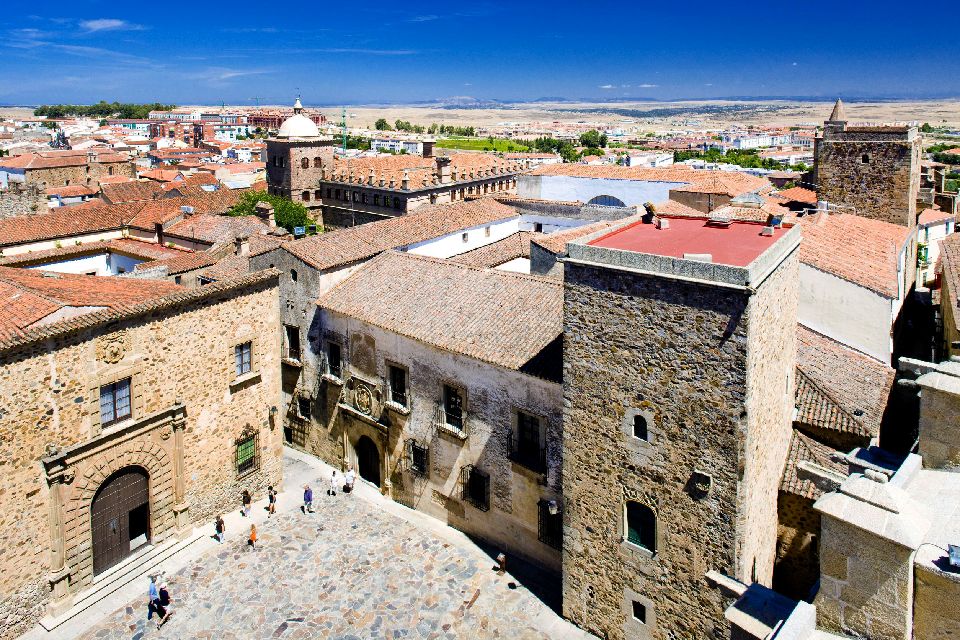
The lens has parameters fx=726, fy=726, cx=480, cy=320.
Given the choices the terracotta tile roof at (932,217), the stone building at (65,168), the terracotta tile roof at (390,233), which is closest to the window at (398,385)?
the terracotta tile roof at (390,233)

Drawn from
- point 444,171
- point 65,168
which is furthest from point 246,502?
point 65,168

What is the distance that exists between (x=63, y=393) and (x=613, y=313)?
44.6 feet

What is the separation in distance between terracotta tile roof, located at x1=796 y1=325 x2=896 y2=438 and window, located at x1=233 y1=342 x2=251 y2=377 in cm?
1628

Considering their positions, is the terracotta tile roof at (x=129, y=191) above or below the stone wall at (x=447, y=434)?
above

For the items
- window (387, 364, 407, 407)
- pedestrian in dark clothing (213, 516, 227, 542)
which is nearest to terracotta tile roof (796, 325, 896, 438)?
window (387, 364, 407, 407)

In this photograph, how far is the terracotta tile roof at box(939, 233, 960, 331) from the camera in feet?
70.0

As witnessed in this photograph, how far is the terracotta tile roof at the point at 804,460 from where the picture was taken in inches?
652

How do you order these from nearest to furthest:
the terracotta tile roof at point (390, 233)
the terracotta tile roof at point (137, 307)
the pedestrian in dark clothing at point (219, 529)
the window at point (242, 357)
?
the terracotta tile roof at point (137, 307), the pedestrian in dark clothing at point (219, 529), the window at point (242, 357), the terracotta tile roof at point (390, 233)

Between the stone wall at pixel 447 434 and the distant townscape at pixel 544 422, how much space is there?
93mm

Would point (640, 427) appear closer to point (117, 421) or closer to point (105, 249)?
point (117, 421)

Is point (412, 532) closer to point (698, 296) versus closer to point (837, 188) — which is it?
point (698, 296)

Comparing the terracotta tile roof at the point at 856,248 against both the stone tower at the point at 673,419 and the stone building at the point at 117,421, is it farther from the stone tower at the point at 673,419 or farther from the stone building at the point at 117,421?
the stone building at the point at 117,421

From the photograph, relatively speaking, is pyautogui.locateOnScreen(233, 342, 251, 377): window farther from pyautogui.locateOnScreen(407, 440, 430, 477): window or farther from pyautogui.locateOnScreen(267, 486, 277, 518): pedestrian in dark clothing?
pyautogui.locateOnScreen(407, 440, 430, 477): window

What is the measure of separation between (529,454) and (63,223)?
3605cm
